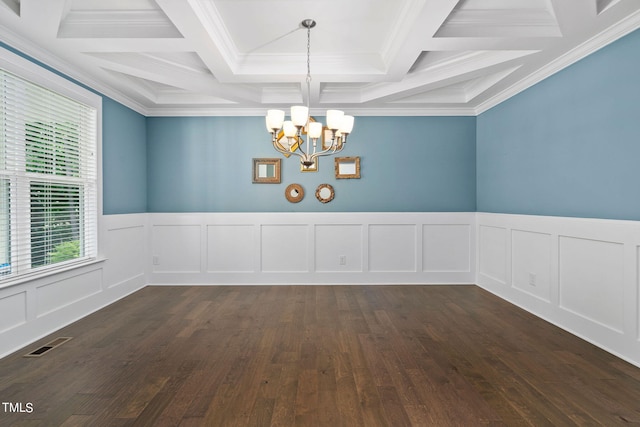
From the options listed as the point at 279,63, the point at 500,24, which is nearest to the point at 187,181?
the point at 279,63

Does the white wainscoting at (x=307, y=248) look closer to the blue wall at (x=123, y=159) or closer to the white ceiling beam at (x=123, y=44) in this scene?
the blue wall at (x=123, y=159)

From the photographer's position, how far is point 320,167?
16.9 ft

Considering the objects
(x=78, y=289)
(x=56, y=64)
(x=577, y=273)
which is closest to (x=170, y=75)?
(x=56, y=64)

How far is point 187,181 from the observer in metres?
5.16

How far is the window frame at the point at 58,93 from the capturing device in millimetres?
2842

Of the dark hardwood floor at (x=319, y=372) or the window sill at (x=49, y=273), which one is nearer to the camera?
the dark hardwood floor at (x=319, y=372)

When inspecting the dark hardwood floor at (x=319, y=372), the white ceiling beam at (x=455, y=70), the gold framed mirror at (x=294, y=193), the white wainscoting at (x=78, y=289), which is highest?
the white ceiling beam at (x=455, y=70)

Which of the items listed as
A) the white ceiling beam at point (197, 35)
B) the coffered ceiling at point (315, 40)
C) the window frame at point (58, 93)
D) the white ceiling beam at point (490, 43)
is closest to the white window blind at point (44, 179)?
the window frame at point (58, 93)

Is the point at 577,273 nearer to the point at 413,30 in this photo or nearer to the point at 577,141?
the point at 577,141

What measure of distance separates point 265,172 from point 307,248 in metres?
1.24

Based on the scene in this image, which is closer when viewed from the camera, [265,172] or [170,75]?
[170,75]

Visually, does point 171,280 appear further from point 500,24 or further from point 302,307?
point 500,24

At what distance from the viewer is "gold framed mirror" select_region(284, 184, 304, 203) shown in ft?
16.9

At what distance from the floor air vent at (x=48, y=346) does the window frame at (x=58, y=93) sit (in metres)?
0.56
